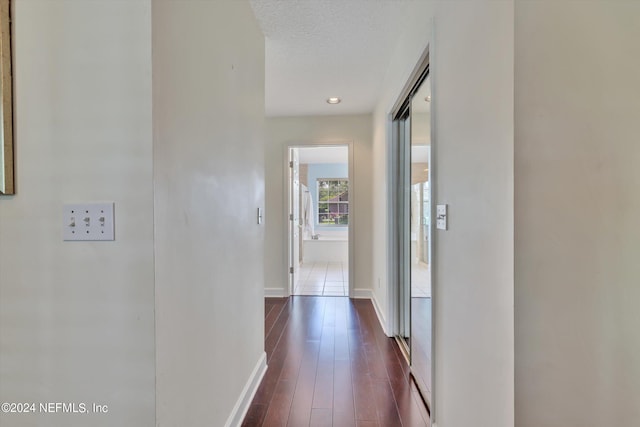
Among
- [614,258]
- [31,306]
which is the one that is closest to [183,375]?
[31,306]

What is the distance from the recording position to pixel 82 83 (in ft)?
2.84

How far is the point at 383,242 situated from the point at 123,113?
2441mm

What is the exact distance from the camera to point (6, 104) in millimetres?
870

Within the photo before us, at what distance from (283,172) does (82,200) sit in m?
3.06

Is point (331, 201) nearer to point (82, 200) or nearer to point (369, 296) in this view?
point (369, 296)

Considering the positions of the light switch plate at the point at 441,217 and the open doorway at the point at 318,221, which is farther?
the open doorway at the point at 318,221

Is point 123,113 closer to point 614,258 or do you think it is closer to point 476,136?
point 476,136

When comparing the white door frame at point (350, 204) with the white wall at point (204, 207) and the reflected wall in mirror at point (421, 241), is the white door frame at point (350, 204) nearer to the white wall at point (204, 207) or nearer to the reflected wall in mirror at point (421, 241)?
the reflected wall in mirror at point (421, 241)

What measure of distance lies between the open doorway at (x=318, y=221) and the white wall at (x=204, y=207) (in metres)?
2.17

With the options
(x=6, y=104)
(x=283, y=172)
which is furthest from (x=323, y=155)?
(x=6, y=104)

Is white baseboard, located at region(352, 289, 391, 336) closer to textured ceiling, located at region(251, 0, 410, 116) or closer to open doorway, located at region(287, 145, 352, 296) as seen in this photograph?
open doorway, located at region(287, 145, 352, 296)

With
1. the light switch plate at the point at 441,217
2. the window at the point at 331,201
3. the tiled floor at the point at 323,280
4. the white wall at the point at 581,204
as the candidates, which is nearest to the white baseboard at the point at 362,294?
the tiled floor at the point at 323,280

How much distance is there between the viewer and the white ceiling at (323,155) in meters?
6.44

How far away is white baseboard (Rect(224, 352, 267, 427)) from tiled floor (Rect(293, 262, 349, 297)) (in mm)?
2032
